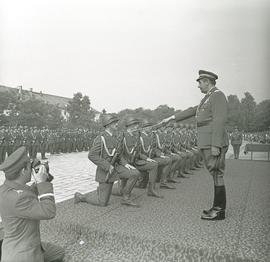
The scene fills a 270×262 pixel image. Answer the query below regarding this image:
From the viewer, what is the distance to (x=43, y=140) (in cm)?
1514

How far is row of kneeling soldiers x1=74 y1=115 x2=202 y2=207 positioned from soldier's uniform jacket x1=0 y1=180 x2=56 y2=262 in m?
2.08

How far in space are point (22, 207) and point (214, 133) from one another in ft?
6.75

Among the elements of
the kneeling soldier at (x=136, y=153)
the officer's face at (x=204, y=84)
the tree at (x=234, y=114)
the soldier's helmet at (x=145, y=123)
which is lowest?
the kneeling soldier at (x=136, y=153)

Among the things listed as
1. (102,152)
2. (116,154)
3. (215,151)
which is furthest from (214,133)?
(102,152)

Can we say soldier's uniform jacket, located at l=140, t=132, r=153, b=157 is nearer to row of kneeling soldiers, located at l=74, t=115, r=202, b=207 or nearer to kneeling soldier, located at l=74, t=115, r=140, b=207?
row of kneeling soldiers, located at l=74, t=115, r=202, b=207

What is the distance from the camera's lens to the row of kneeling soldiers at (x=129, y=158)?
4.46 m

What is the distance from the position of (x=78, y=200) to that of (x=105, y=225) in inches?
49.5

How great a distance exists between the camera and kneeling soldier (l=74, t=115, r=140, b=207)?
173 inches

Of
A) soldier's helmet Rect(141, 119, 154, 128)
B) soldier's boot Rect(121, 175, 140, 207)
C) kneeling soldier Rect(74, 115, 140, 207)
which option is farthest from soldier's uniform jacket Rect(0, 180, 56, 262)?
soldier's helmet Rect(141, 119, 154, 128)

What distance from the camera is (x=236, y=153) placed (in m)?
15.0

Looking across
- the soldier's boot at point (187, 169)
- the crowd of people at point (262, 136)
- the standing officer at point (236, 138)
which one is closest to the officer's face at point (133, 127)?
the crowd of people at point (262, 136)

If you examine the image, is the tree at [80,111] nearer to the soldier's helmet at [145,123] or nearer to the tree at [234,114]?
the soldier's helmet at [145,123]

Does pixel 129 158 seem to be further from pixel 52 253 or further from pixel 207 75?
pixel 52 253

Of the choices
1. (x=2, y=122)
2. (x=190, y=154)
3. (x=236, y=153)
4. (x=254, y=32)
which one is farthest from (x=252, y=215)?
(x=2, y=122)
